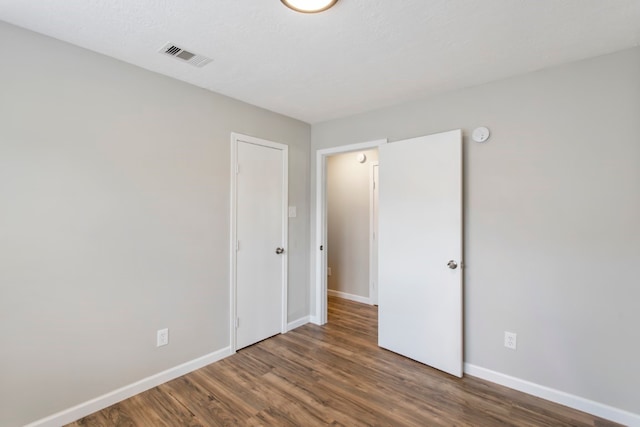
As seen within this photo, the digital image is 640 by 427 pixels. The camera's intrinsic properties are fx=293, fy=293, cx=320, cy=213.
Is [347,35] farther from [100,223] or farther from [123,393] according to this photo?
[123,393]

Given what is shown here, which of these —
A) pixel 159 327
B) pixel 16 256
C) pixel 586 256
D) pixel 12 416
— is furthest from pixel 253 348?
pixel 586 256

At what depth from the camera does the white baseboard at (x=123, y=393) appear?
1.83 metres

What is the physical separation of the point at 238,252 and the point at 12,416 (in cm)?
172

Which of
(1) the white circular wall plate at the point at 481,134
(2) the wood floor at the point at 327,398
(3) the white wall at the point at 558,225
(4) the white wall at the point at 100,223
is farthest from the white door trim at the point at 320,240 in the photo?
(1) the white circular wall plate at the point at 481,134

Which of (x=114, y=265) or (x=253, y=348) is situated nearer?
(x=114, y=265)

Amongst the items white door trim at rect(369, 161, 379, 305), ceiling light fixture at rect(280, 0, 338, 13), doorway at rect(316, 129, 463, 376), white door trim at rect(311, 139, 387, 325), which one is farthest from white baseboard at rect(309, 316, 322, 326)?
ceiling light fixture at rect(280, 0, 338, 13)

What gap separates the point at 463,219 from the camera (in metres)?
2.53

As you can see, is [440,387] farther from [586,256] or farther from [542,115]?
[542,115]

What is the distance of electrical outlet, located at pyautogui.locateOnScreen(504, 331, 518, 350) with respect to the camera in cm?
228

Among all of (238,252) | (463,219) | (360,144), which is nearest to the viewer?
(463,219)

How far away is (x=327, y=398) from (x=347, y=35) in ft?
8.11

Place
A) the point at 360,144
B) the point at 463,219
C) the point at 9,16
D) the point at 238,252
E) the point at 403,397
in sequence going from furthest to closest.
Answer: the point at 360,144 → the point at 238,252 → the point at 463,219 → the point at 403,397 → the point at 9,16

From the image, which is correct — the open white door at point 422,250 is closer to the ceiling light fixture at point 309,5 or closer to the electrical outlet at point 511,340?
the electrical outlet at point 511,340

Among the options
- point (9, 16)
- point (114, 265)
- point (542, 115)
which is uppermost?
point (9, 16)
